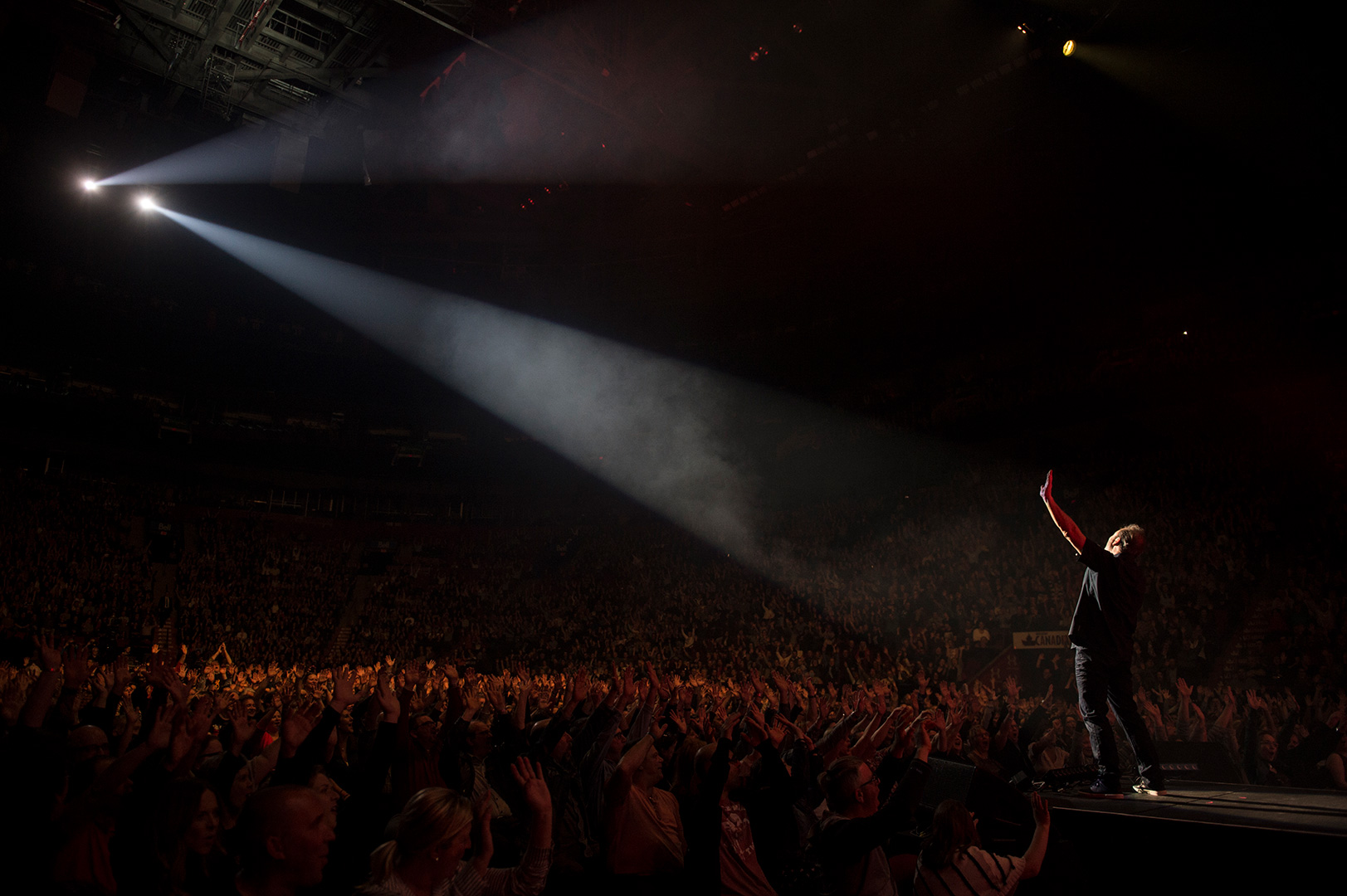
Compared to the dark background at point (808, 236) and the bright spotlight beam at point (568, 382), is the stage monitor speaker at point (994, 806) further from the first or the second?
the bright spotlight beam at point (568, 382)

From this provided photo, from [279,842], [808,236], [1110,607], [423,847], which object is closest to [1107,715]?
[1110,607]

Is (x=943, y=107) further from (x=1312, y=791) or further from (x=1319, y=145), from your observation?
(x=1312, y=791)

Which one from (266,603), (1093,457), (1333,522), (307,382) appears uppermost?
(307,382)

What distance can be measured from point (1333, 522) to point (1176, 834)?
12.0 meters

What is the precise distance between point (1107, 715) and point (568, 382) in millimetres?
26658

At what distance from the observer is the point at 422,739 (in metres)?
4.48

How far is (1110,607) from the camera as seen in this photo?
4.26 metres

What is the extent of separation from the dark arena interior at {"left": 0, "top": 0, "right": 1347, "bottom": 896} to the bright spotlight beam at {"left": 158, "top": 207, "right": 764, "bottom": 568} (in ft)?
0.65

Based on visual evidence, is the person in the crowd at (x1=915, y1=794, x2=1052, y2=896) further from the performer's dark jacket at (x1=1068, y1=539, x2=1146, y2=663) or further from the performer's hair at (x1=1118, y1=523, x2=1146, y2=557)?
the performer's hair at (x1=1118, y1=523, x2=1146, y2=557)

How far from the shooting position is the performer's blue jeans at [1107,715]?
159 inches

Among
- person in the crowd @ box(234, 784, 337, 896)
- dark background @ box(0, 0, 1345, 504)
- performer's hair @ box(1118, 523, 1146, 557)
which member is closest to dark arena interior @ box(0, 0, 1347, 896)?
person in the crowd @ box(234, 784, 337, 896)

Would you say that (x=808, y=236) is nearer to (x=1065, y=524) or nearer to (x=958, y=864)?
(x=1065, y=524)

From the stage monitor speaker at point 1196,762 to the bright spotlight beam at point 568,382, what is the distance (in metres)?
18.8

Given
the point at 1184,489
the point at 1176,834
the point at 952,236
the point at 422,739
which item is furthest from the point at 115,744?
the point at 952,236
